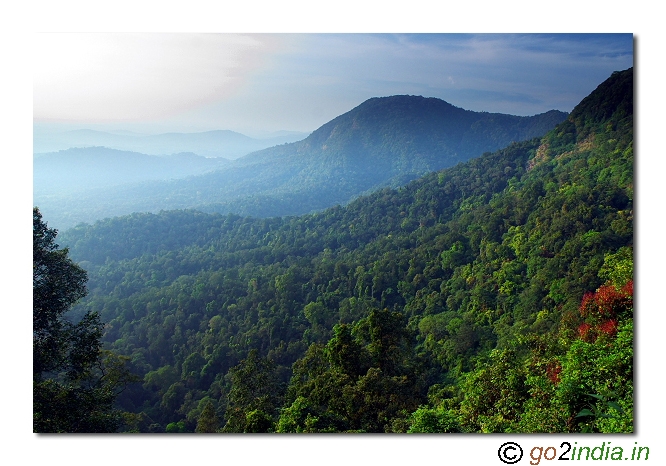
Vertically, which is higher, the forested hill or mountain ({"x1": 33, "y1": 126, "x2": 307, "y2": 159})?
mountain ({"x1": 33, "y1": 126, "x2": 307, "y2": 159})

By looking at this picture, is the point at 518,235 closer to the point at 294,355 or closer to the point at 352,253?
the point at 294,355

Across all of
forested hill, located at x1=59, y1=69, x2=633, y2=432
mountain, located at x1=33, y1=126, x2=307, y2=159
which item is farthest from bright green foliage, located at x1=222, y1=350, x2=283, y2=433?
mountain, located at x1=33, y1=126, x2=307, y2=159

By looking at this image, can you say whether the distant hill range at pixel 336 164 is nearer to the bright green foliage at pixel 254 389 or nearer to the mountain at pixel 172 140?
the mountain at pixel 172 140

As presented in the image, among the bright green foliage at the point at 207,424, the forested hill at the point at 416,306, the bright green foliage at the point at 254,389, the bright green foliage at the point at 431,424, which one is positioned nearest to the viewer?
the bright green foliage at the point at 431,424

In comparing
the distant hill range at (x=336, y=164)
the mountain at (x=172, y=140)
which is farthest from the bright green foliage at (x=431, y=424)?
the distant hill range at (x=336, y=164)

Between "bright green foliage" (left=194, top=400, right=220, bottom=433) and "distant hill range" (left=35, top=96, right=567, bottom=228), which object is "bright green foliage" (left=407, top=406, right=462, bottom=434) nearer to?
"bright green foliage" (left=194, top=400, right=220, bottom=433)

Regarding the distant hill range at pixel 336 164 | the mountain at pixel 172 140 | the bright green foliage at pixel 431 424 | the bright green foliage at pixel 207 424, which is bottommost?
the bright green foliage at pixel 207 424

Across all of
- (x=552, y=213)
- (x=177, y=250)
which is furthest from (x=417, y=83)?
(x=177, y=250)
